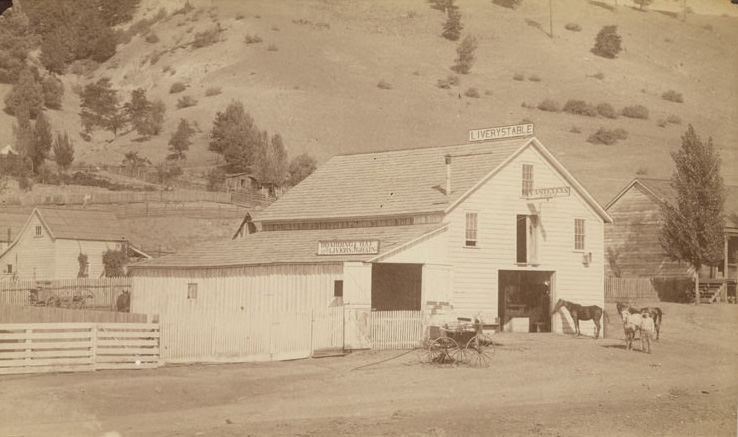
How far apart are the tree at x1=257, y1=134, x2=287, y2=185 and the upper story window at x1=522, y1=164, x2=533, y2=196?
6051cm

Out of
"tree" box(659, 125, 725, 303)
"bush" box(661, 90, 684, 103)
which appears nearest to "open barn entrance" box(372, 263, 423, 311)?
"tree" box(659, 125, 725, 303)

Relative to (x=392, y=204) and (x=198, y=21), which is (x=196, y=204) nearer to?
(x=392, y=204)

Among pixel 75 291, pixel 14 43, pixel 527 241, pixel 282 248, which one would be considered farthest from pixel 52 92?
pixel 527 241

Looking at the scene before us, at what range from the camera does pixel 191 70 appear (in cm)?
15888

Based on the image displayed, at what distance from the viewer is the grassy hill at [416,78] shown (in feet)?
415

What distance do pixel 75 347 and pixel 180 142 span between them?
90.1m

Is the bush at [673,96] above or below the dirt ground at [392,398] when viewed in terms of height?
above

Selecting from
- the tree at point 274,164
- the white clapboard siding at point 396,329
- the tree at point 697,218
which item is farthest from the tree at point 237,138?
the white clapboard siding at point 396,329

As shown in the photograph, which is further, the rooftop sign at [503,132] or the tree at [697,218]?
the tree at [697,218]

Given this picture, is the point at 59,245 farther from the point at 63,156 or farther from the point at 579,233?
the point at 63,156

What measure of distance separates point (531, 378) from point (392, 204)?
17441mm

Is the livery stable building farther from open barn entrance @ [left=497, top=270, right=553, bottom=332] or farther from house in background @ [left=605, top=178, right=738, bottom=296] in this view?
house in background @ [left=605, top=178, right=738, bottom=296]

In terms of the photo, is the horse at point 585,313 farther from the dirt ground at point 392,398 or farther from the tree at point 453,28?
the tree at point 453,28

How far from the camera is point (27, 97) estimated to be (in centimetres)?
14900
